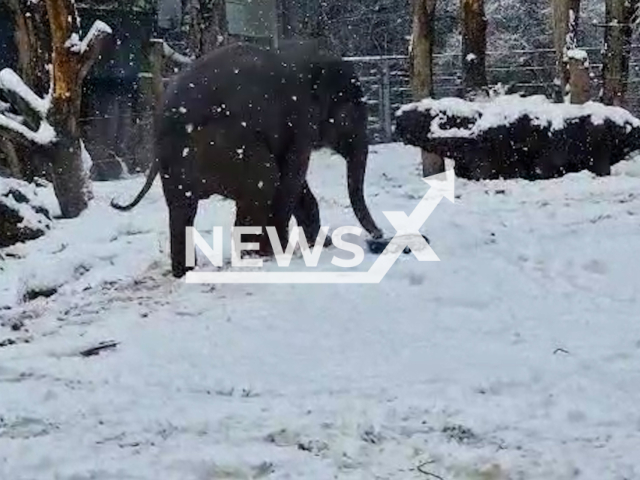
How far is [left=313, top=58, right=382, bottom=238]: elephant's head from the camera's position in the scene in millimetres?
7148

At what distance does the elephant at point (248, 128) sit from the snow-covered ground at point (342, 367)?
0.65 metres

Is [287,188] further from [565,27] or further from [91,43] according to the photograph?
[565,27]

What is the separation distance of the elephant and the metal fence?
1102cm

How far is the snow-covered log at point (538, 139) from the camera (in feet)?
36.8

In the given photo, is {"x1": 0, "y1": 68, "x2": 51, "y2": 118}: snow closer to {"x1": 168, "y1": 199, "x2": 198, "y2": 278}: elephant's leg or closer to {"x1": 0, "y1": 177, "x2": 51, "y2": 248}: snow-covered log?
{"x1": 0, "y1": 177, "x2": 51, "y2": 248}: snow-covered log

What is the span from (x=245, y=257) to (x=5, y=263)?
2195 mm

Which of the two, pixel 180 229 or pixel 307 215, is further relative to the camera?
pixel 307 215

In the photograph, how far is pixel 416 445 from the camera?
150 inches

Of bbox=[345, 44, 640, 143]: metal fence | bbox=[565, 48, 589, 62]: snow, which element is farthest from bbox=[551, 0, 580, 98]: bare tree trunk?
bbox=[345, 44, 640, 143]: metal fence

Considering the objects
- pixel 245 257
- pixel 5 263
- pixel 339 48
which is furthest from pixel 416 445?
pixel 339 48

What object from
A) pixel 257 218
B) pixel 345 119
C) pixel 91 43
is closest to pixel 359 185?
pixel 345 119

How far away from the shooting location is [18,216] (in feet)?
30.1

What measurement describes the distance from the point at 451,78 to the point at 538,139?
33.3ft

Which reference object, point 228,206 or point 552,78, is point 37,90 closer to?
point 228,206
